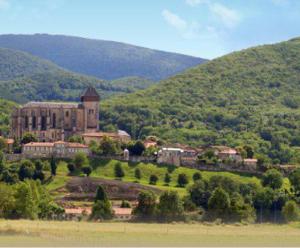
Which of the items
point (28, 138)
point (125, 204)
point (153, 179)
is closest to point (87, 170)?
point (153, 179)

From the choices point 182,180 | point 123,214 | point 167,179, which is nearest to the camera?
point 123,214

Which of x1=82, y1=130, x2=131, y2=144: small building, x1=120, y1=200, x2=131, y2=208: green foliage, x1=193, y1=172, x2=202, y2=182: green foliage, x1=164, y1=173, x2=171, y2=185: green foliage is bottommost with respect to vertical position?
x1=120, y1=200, x2=131, y2=208: green foliage

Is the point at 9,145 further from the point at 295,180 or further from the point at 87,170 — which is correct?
the point at 295,180

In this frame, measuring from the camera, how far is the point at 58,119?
15062 centimetres

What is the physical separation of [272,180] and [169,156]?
1940cm

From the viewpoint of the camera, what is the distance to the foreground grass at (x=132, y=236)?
5131 cm

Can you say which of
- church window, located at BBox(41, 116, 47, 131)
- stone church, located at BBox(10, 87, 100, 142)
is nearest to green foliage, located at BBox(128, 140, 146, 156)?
stone church, located at BBox(10, 87, 100, 142)

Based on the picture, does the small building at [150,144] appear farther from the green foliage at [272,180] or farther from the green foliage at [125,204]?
the green foliage at [125,204]

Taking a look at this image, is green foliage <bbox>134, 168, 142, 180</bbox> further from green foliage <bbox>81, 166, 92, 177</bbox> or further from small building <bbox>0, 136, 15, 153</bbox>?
small building <bbox>0, 136, 15, 153</bbox>

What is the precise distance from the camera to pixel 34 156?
12600 cm

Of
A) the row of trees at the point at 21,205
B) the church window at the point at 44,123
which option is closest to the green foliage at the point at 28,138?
the church window at the point at 44,123

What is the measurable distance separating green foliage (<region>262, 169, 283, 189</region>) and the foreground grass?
159 ft

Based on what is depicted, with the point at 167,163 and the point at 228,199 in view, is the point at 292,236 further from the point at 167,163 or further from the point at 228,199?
the point at 167,163

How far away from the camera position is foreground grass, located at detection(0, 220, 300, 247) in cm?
5131
